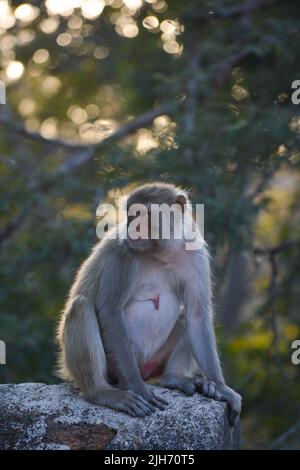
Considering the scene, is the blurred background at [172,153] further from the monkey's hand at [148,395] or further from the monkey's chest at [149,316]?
the monkey's hand at [148,395]

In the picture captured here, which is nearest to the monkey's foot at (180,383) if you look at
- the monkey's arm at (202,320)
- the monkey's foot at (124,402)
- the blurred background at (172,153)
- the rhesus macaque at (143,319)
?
the rhesus macaque at (143,319)

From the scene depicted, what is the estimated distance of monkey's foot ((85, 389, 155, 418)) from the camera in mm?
4562

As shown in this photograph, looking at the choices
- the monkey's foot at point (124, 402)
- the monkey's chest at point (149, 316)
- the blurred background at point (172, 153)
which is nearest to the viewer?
the monkey's foot at point (124, 402)

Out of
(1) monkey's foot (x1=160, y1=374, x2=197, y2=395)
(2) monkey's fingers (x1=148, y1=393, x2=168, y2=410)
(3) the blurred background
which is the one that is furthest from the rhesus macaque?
(3) the blurred background

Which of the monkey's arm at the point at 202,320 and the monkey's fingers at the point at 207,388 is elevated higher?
the monkey's arm at the point at 202,320

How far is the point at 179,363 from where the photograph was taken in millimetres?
5391

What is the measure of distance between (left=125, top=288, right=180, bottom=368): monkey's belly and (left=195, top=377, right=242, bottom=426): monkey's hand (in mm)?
502

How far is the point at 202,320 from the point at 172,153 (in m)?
2.40

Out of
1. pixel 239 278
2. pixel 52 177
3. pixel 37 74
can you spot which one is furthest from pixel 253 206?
pixel 239 278

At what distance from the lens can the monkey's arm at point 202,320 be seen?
5227 millimetres

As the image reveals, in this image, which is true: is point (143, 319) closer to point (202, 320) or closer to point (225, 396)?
point (202, 320)

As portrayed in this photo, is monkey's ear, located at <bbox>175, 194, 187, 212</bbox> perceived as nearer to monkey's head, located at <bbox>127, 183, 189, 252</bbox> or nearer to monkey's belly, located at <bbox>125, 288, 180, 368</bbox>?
monkey's head, located at <bbox>127, 183, 189, 252</bbox>

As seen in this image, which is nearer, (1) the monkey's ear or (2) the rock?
(2) the rock

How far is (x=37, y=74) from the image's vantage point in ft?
39.2
